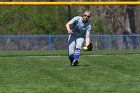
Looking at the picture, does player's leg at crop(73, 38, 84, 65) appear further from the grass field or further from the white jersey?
the grass field

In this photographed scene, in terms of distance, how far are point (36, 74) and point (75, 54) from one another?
2598 mm

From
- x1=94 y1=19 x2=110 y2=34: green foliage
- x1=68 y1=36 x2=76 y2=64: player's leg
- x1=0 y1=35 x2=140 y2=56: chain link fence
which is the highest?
x1=68 y1=36 x2=76 y2=64: player's leg

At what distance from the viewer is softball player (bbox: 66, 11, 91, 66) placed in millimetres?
14359

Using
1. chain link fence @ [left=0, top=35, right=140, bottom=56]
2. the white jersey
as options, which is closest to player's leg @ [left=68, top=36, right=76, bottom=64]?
the white jersey

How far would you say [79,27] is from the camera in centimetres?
1452

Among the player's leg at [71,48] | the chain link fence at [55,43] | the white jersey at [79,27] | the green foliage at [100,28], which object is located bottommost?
the chain link fence at [55,43]

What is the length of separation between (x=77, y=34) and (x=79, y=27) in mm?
352


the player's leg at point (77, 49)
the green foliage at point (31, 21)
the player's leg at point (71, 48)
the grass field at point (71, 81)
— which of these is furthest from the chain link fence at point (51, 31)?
the grass field at point (71, 81)

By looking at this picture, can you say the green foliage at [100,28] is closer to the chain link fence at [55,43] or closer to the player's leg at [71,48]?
the chain link fence at [55,43]

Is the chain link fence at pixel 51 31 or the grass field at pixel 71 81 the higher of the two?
the grass field at pixel 71 81

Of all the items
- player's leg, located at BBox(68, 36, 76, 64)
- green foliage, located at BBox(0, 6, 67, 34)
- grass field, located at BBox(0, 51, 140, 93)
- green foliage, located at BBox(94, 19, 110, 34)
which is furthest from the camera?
green foliage, located at BBox(94, 19, 110, 34)

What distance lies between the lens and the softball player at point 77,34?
14359mm

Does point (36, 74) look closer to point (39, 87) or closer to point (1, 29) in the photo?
point (39, 87)

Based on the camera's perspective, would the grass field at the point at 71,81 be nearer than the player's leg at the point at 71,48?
Yes
